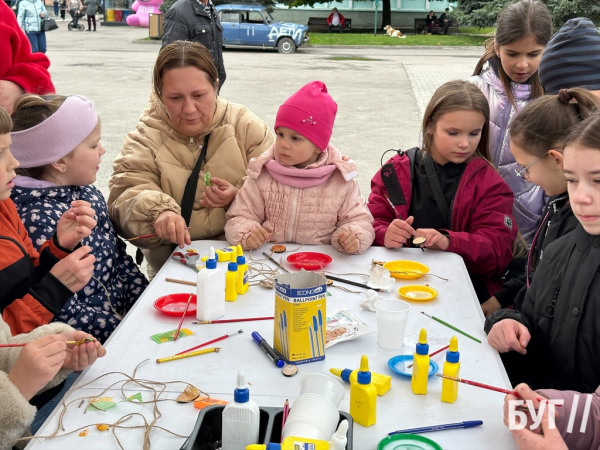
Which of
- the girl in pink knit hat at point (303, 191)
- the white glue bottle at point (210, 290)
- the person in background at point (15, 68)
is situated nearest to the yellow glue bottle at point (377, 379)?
the white glue bottle at point (210, 290)

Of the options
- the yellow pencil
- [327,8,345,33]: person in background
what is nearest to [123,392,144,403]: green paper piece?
the yellow pencil

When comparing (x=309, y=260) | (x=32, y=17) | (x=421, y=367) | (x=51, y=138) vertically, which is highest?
(x=32, y=17)

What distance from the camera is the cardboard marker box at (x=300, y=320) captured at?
181 cm

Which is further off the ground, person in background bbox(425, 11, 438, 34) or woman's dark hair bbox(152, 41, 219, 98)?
woman's dark hair bbox(152, 41, 219, 98)

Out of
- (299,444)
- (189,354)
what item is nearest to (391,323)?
(189,354)

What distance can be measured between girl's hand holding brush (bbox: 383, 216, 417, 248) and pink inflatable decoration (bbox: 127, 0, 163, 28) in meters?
A: 30.5

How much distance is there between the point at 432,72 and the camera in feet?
49.3

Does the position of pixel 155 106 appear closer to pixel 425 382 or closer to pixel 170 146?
pixel 170 146

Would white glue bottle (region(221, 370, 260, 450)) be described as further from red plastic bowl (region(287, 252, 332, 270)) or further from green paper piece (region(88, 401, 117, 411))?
red plastic bowl (region(287, 252, 332, 270))

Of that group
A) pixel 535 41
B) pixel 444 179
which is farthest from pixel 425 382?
pixel 535 41

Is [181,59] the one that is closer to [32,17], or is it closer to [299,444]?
[299,444]

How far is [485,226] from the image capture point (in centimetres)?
296

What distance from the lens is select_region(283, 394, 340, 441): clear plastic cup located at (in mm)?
1333

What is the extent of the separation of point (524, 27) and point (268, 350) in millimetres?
2342
